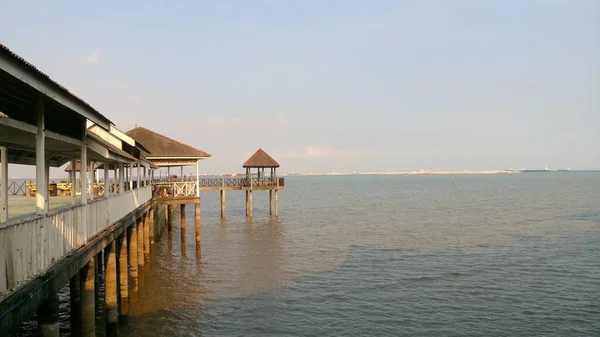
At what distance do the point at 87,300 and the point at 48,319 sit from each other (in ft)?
8.81

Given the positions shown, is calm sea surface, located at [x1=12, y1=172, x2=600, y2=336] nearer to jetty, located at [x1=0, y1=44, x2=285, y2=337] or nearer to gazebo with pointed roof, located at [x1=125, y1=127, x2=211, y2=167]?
Result: jetty, located at [x1=0, y1=44, x2=285, y2=337]

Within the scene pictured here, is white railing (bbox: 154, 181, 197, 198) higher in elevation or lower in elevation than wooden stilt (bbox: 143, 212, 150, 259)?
higher

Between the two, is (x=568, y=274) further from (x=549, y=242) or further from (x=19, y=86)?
(x=19, y=86)

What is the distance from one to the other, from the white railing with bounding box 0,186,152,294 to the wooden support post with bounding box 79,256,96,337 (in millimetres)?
671

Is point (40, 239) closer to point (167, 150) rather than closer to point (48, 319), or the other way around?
point (48, 319)

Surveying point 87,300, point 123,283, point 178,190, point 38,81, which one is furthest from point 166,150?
point 38,81

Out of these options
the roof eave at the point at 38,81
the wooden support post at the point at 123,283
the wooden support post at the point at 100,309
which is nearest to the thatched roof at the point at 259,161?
the wooden support post at the point at 100,309

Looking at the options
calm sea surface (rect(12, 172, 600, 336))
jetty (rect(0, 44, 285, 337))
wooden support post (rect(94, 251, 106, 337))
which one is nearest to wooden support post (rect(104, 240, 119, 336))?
jetty (rect(0, 44, 285, 337))

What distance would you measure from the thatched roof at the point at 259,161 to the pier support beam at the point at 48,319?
1306 inches

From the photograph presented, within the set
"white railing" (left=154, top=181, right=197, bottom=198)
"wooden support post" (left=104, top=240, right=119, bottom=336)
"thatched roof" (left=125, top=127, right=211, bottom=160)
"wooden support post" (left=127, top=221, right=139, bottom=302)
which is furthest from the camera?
"thatched roof" (left=125, top=127, right=211, bottom=160)

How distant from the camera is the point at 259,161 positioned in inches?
1586

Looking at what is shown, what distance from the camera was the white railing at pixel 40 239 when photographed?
5465 mm

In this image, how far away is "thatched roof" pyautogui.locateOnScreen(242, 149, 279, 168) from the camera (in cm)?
3990

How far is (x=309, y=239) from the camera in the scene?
29.5m
